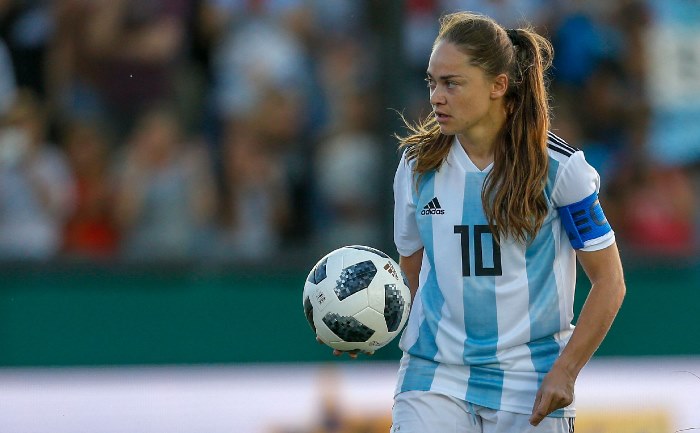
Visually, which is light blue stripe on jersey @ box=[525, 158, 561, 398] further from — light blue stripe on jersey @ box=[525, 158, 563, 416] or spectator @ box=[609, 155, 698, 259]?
spectator @ box=[609, 155, 698, 259]

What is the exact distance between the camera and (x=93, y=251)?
769cm

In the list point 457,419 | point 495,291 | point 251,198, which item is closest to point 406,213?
point 495,291

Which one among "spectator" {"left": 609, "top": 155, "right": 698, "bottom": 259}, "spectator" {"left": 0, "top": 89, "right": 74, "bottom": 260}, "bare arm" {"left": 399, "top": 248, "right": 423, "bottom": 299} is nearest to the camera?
"bare arm" {"left": 399, "top": 248, "right": 423, "bottom": 299}

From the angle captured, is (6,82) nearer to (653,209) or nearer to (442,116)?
(653,209)

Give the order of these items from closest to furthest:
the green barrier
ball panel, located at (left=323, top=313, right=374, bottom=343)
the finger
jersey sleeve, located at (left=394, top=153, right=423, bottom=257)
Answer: the finger
ball panel, located at (left=323, top=313, right=374, bottom=343)
jersey sleeve, located at (left=394, top=153, right=423, bottom=257)
the green barrier

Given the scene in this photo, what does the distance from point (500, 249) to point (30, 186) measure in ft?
14.8

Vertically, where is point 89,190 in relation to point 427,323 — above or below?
above

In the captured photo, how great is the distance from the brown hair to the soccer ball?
0.35 metres

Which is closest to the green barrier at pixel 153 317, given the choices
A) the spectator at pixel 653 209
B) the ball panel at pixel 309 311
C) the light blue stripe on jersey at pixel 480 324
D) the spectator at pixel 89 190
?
the spectator at pixel 89 190

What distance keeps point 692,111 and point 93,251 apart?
4121mm

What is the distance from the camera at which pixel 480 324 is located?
3.81 metres

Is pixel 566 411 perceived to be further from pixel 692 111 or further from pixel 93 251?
pixel 692 111

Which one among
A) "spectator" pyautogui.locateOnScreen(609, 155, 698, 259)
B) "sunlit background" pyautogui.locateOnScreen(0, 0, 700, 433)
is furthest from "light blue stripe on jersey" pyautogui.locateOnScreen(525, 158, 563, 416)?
"spectator" pyautogui.locateOnScreen(609, 155, 698, 259)

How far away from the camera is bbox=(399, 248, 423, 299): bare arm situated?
413 centimetres
